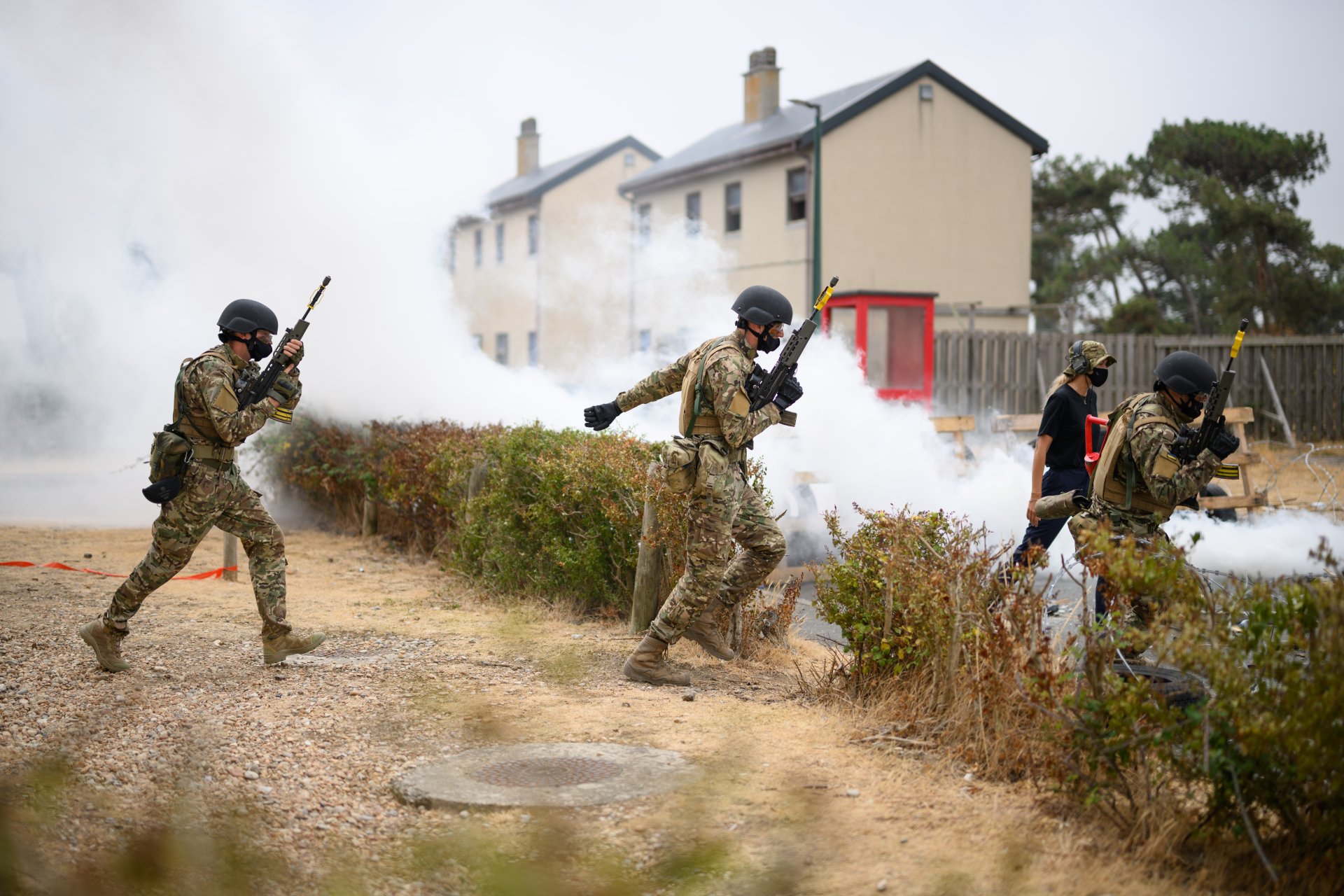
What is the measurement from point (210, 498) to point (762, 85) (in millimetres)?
25925

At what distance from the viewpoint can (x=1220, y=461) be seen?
5434 millimetres

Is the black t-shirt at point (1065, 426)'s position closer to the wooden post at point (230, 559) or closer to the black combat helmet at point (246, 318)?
the black combat helmet at point (246, 318)

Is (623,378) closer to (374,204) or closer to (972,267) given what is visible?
(374,204)

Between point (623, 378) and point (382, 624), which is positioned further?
point (623, 378)

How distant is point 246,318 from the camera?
6102 millimetres

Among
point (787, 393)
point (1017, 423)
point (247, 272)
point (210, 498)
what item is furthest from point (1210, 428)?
point (247, 272)

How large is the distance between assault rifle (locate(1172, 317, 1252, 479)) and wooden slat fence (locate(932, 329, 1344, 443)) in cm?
1618

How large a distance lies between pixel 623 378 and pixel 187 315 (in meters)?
7.28

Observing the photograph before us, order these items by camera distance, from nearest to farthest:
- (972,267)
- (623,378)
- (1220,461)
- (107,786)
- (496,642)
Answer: (107,786), (1220,461), (496,642), (623,378), (972,267)

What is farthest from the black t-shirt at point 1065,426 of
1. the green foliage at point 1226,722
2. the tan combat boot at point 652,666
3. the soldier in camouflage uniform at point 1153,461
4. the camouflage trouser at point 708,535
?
the green foliage at point 1226,722

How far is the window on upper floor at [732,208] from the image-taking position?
93.9 ft

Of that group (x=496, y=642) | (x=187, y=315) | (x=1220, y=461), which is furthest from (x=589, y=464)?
(x=187, y=315)

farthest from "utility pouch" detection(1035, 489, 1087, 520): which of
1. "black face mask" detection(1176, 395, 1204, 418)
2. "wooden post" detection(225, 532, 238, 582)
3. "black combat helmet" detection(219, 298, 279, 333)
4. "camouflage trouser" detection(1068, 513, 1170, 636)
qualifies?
"wooden post" detection(225, 532, 238, 582)

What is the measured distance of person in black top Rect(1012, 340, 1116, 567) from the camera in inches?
285
